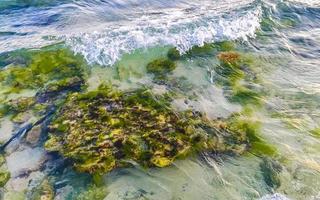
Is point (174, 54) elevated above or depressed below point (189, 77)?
above

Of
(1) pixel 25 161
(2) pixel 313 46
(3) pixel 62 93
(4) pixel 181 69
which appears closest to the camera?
(1) pixel 25 161

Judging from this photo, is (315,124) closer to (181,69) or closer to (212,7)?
(181,69)

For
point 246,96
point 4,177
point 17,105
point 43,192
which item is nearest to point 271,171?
point 246,96

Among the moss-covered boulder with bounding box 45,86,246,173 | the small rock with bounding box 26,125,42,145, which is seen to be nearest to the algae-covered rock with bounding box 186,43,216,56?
the moss-covered boulder with bounding box 45,86,246,173

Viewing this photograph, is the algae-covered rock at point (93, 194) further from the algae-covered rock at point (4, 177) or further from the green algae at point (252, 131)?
the green algae at point (252, 131)

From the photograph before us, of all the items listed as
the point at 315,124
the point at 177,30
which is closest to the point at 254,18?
the point at 177,30

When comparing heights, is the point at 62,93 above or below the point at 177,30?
below

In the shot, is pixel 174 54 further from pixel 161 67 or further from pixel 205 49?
pixel 205 49
